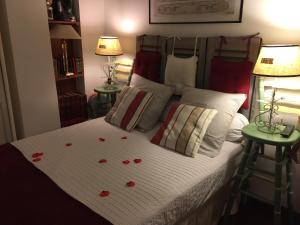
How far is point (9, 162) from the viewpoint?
1655 millimetres

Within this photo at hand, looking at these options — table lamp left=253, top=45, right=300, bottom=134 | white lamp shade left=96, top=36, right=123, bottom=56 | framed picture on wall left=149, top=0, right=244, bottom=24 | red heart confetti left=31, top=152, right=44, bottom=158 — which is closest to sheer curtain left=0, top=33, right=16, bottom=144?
white lamp shade left=96, top=36, right=123, bottom=56

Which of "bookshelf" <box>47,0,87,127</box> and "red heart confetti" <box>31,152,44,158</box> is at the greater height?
"bookshelf" <box>47,0,87,127</box>

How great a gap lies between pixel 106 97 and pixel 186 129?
145cm

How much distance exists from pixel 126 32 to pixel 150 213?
2340 millimetres

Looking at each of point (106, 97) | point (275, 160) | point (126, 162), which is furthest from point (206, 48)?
point (106, 97)

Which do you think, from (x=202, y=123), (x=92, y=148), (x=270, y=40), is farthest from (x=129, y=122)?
(x=270, y=40)

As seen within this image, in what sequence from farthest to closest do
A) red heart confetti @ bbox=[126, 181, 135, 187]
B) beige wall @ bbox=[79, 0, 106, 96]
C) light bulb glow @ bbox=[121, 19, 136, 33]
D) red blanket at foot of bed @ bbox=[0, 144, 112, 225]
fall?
beige wall @ bbox=[79, 0, 106, 96], light bulb glow @ bbox=[121, 19, 136, 33], red heart confetti @ bbox=[126, 181, 135, 187], red blanket at foot of bed @ bbox=[0, 144, 112, 225]

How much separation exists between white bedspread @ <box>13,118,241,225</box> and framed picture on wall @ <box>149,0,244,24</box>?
41.4 inches

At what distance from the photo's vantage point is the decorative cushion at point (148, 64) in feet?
8.53

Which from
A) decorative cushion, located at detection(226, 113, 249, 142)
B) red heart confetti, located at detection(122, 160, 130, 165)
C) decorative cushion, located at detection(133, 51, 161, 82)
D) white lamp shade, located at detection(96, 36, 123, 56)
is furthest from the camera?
white lamp shade, located at detection(96, 36, 123, 56)

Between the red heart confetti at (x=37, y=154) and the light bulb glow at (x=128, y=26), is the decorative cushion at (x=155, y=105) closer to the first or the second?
the red heart confetti at (x=37, y=154)

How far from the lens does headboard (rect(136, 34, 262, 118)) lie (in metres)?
1.97

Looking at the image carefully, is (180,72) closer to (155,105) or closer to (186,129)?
(155,105)

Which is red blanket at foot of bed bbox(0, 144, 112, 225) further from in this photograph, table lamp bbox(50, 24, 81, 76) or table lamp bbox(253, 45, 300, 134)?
table lamp bbox(50, 24, 81, 76)
